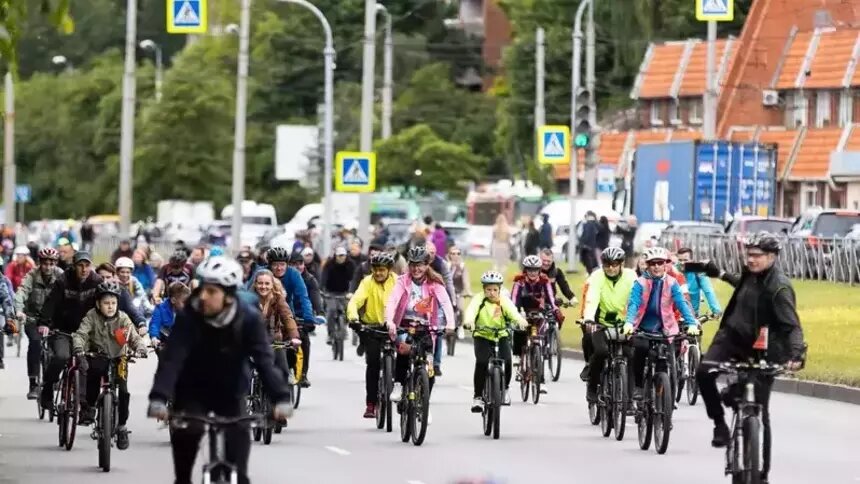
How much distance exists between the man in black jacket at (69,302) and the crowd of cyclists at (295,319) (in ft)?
0.03

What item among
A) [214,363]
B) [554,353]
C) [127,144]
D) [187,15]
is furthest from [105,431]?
[127,144]

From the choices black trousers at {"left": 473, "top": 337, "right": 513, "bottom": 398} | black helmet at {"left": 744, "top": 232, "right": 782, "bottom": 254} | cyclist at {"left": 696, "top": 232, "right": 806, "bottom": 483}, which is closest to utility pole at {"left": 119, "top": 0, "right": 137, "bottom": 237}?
black trousers at {"left": 473, "top": 337, "right": 513, "bottom": 398}

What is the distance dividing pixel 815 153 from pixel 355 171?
3555 centimetres

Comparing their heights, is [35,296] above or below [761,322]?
below

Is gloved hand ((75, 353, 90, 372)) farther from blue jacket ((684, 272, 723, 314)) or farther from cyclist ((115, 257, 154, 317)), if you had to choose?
blue jacket ((684, 272, 723, 314))

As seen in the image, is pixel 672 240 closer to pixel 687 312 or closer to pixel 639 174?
pixel 639 174

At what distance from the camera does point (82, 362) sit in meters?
18.8

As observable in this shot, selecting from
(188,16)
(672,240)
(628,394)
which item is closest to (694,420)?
(628,394)

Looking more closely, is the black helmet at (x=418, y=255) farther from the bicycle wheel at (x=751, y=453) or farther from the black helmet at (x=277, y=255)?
the bicycle wheel at (x=751, y=453)

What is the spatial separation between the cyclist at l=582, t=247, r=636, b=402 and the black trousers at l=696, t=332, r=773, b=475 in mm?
6036

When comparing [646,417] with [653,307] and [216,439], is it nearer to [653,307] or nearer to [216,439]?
[653,307]

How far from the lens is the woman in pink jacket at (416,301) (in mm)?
20922

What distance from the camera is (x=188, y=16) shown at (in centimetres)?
4206

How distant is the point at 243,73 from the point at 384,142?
31516 millimetres
